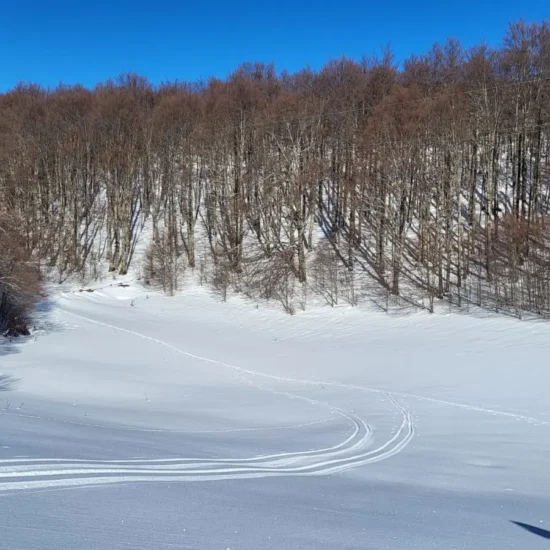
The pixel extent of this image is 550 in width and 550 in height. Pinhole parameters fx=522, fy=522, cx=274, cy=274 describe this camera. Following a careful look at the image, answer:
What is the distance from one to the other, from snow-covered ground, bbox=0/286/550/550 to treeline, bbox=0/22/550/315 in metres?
6.01

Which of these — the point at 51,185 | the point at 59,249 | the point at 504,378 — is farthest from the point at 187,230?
the point at 504,378

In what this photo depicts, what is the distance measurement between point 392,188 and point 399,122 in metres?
8.22

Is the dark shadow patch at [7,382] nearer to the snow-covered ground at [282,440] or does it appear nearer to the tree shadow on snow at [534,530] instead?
the snow-covered ground at [282,440]

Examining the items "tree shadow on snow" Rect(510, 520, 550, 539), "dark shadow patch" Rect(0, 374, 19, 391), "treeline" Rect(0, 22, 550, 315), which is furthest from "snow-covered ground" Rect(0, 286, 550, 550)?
"treeline" Rect(0, 22, 550, 315)

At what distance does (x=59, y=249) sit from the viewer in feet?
127

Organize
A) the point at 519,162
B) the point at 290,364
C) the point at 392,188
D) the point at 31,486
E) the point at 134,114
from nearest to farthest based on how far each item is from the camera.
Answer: the point at 31,486, the point at 290,364, the point at 392,188, the point at 519,162, the point at 134,114

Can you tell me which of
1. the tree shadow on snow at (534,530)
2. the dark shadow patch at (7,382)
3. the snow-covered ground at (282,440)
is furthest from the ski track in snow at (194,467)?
the dark shadow patch at (7,382)

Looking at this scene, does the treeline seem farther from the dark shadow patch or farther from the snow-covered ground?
the dark shadow patch

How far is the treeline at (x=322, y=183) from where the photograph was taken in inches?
1146

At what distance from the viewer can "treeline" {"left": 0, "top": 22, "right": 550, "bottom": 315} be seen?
2911 centimetres

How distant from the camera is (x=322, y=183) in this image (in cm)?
3909

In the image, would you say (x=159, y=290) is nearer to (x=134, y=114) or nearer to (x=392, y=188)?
(x=392, y=188)

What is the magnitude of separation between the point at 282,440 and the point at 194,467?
306 centimetres

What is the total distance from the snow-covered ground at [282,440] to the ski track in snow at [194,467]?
35 millimetres
